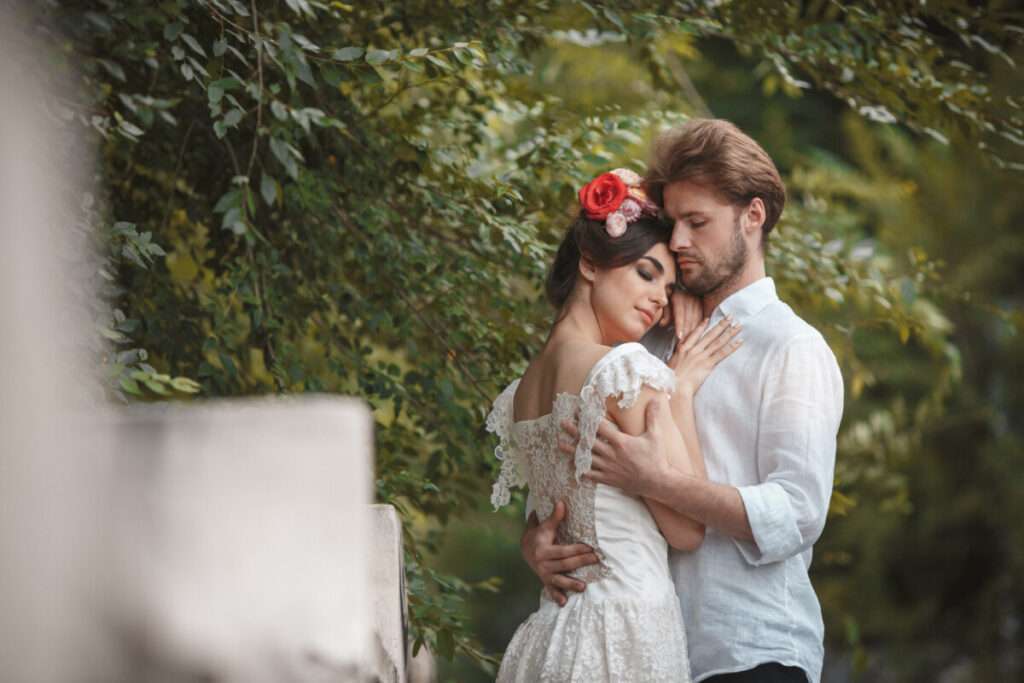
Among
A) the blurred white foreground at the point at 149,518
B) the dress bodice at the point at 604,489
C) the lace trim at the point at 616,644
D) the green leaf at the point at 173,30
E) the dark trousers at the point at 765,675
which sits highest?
the blurred white foreground at the point at 149,518

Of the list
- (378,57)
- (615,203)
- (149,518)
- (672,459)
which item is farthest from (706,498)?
(149,518)

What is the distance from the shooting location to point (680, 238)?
9.70 ft

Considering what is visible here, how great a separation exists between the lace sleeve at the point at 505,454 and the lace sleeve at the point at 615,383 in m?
0.40

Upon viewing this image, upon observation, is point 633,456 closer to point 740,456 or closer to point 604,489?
point 604,489

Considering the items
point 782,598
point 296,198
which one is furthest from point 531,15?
point 782,598

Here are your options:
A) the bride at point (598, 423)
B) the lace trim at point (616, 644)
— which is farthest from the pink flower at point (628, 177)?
the lace trim at point (616, 644)

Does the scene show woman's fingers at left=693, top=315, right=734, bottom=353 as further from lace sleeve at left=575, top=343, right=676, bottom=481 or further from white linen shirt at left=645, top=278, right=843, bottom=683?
lace sleeve at left=575, top=343, right=676, bottom=481

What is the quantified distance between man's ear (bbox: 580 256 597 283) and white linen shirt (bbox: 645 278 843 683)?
1.22 feet

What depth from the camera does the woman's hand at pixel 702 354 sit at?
9.45 ft

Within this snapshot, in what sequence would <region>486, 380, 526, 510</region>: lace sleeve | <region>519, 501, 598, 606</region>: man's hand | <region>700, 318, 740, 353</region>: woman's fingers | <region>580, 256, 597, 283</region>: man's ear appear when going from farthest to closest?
<region>486, 380, 526, 510</region>: lace sleeve, <region>580, 256, 597, 283</region>: man's ear, <region>700, 318, 740, 353</region>: woman's fingers, <region>519, 501, 598, 606</region>: man's hand

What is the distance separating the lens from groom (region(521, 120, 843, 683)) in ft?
8.80

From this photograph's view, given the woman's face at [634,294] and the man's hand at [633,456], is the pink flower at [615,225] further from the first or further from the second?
the man's hand at [633,456]

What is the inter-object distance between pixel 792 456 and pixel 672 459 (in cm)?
25

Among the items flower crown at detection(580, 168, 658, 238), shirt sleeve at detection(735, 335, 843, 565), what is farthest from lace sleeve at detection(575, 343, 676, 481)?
flower crown at detection(580, 168, 658, 238)
